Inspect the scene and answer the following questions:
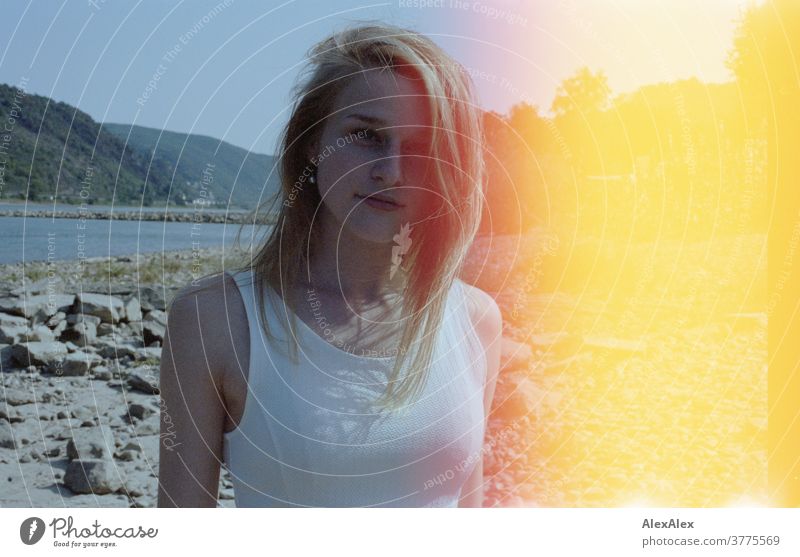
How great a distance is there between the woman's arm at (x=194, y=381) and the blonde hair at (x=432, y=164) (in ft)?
0.21

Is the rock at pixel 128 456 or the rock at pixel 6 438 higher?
the rock at pixel 6 438

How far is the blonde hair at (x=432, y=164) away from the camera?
82 cm

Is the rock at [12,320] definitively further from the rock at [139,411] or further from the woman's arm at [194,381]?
the woman's arm at [194,381]

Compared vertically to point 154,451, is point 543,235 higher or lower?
higher

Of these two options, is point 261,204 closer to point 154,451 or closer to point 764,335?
point 154,451

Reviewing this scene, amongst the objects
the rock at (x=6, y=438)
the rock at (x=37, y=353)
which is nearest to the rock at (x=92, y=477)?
the rock at (x=6, y=438)

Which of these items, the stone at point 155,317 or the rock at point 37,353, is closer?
the rock at point 37,353

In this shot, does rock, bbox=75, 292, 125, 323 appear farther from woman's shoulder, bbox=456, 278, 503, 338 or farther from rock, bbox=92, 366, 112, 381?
woman's shoulder, bbox=456, 278, 503, 338

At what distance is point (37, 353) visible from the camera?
1.32m

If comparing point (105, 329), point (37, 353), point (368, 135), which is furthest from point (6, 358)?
point (368, 135)
